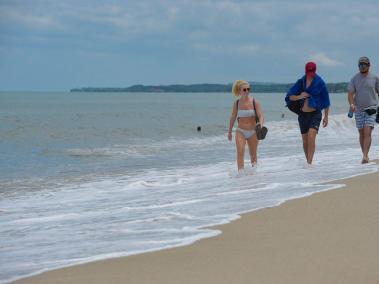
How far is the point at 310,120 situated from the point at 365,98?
105 centimetres

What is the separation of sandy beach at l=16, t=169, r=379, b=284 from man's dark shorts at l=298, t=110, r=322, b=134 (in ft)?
15.4

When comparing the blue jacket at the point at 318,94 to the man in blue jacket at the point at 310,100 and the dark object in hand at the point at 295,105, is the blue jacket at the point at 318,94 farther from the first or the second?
the dark object in hand at the point at 295,105

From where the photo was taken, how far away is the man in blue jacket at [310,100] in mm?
→ 10656

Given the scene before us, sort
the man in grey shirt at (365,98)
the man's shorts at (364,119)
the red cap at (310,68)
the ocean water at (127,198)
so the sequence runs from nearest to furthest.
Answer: the ocean water at (127,198) < the red cap at (310,68) < the man in grey shirt at (365,98) < the man's shorts at (364,119)

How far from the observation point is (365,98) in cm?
1107

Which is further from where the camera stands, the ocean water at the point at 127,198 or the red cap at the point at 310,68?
the red cap at the point at 310,68

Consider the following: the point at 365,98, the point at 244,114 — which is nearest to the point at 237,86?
the point at 244,114

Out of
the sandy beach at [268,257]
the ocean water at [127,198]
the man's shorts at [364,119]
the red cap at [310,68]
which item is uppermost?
the red cap at [310,68]

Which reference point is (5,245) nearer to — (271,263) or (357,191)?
(271,263)

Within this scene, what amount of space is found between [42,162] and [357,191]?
33.9ft

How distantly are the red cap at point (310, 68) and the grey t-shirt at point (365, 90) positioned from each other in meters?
0.94

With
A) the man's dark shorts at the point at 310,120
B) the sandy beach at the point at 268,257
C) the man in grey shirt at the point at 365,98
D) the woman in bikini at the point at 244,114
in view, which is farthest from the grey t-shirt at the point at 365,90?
the sandy beach at the point at 268,257

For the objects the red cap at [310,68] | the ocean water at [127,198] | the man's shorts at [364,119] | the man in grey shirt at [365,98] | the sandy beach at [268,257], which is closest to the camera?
the sandy beach at [268,257]

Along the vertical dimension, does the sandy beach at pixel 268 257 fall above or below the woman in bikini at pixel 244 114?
below
